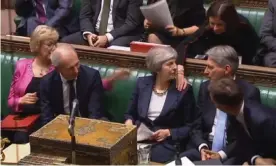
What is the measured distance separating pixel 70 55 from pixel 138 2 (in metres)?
1.15

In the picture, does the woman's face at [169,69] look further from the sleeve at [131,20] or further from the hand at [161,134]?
the sleeve at [131,20]

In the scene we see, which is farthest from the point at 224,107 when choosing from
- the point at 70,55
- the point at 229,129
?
the point at 70,55

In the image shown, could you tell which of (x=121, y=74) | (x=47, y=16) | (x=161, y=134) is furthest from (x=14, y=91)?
(x=47, y=16)

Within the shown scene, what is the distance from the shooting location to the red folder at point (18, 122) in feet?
11.8

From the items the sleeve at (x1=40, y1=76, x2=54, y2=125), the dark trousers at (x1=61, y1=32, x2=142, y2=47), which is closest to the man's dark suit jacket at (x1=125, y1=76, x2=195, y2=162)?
the sleeve at (x1=40, y1=76, x2=54, y2=125)

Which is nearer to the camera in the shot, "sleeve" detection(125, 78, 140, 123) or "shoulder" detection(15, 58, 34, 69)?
"sleeve" detection(125, 78, 140, 123)

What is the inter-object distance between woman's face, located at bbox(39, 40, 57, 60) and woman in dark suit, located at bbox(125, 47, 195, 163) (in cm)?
58

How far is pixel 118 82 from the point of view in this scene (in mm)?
3836

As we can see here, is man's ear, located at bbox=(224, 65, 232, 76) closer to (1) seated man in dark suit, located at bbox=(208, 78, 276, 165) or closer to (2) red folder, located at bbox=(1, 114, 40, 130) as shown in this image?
(1) seated man in dark suit, located at bbox=(208, 78, 276, 165)

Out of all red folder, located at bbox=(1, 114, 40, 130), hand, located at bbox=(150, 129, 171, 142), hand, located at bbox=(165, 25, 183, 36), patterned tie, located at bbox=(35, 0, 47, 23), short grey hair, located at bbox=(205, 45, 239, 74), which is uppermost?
short grey hair, located at bbox=(205, 45, 239, 74)

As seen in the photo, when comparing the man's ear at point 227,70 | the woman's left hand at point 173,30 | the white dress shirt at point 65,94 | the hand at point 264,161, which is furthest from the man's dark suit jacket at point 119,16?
the hand at point 264,161

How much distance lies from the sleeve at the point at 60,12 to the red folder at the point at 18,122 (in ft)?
3.75

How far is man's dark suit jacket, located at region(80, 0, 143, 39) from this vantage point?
14.7 feet

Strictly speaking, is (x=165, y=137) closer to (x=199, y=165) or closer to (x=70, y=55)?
(x=70, y=55)
